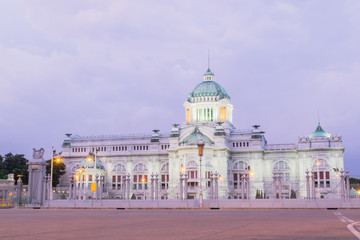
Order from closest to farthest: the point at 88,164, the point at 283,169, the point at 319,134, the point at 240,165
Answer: the point at 319,134, the point at 283,169, the point at 240,165, the point at 88,164

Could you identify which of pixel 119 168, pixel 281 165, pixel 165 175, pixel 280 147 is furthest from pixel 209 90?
pixel 119 168

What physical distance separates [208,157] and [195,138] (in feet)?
16.3

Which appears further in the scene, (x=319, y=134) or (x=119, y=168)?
(x=119, y=168)

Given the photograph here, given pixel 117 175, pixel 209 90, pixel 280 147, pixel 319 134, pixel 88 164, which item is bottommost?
pixel 117 175

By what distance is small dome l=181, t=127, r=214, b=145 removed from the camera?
324ft

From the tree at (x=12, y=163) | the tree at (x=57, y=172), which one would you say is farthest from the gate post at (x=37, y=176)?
the tree at (x=12, y=163)

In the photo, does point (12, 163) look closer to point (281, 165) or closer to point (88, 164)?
point (88, 164)

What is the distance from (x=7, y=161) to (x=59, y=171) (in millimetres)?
22093

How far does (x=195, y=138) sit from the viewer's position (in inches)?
3907

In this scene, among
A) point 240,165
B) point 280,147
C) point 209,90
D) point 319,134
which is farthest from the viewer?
point 209,90

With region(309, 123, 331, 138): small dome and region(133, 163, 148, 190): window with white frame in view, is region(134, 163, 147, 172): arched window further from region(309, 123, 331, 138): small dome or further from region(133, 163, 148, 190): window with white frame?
region(309, 123, 331, 138): small dome

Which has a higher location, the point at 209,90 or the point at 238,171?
the point at 209,90

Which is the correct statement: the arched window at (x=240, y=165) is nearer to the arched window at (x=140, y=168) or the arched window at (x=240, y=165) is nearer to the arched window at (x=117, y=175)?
the arched window at (x=140, y=168)

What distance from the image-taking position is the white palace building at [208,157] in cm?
9831
